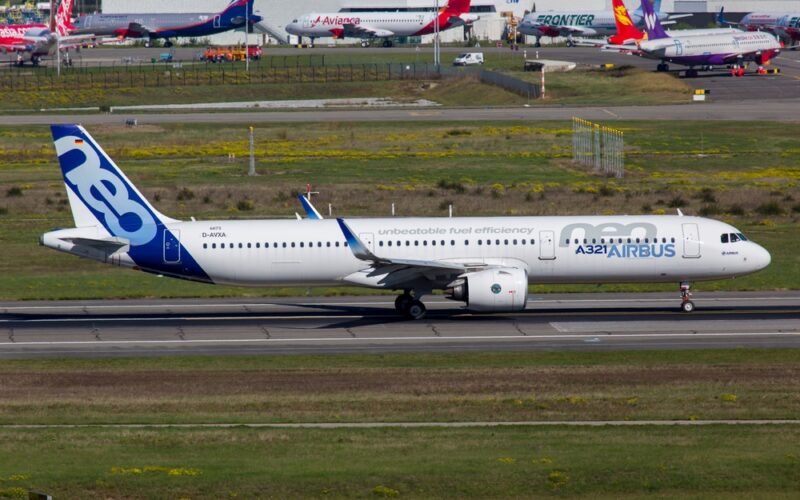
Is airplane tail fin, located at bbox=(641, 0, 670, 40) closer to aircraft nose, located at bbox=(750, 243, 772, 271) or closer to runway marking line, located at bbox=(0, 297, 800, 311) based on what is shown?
runway marking line, located at bbox=(0, 297, 800, 311)

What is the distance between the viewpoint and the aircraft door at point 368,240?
4622 centimetres

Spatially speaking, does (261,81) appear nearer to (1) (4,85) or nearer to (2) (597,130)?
(1) (4,85)

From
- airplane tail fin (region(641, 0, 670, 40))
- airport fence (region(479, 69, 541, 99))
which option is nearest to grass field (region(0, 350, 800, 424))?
airport fence (region(479, 69, 541, 99))

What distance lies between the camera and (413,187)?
3255 inches

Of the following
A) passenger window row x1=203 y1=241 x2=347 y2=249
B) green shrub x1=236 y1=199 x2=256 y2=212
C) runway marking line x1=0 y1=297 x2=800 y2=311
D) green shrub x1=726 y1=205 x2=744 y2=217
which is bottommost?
green shrub x1=726 y1=205 x2=744 y2=217

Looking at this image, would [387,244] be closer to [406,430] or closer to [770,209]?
[406,430]

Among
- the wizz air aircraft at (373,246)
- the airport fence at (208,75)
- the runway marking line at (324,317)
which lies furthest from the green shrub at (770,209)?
the airport fence at (208,75)

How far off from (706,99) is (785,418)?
324 feet

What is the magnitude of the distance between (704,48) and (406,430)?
122 meters

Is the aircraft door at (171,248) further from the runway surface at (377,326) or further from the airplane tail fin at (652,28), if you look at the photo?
the airplane tail fin at (652,28)

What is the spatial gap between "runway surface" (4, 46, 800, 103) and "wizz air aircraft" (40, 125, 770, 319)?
81.7m

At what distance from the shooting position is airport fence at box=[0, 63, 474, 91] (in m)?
148

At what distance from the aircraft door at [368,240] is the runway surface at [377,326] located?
2.81 meters

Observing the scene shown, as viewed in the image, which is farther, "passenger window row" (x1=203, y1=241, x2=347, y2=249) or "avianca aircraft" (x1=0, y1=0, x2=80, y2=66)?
"avianca aircraft" (x1=0, y1=0, x2=80, y2=66)
